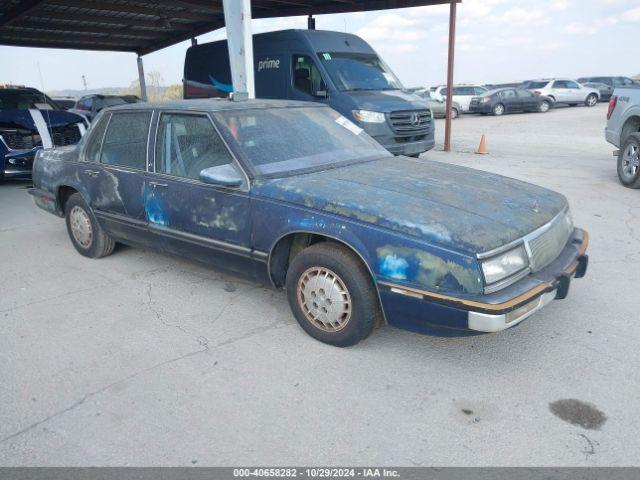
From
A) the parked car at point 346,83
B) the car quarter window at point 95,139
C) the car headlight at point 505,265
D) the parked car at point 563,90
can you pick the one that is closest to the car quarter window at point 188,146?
the car quarter window at point 95,139

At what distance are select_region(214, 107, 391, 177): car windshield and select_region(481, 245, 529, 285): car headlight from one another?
4.96 ft

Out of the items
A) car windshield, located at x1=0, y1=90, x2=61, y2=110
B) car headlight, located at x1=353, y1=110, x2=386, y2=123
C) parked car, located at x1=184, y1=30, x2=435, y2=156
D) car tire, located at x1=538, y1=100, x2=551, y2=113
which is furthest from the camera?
car tire, located at x1=538, y1=100, x2=551, y2=113

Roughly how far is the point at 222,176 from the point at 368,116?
5.48m

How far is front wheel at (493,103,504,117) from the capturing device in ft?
77.4

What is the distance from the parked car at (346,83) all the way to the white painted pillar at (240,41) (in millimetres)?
1467

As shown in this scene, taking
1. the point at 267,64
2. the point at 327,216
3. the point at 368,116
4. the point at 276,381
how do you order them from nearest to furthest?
the point at 276,381, the point at 327,216, the point at 368,116, the point at 267,64

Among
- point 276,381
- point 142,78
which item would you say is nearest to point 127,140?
point 276,381

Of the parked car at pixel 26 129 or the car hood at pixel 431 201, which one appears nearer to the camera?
the car hood at pixel 431 201

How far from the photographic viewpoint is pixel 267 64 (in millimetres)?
9672

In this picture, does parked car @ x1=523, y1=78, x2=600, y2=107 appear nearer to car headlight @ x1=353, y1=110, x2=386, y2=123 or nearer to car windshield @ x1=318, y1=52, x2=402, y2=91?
car windshield @ x1=318, y1=52, x2=402, y2=91

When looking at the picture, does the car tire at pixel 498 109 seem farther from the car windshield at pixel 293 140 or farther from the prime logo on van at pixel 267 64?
the car windshield at pixel 293 140

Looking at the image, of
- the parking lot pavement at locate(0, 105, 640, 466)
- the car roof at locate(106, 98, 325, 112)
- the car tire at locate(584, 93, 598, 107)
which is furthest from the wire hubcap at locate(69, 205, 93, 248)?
the car tire at locate(584, 93, 598, 107)

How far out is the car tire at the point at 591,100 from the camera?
87.1ft

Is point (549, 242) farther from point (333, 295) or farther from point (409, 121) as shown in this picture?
point (409, 121)
